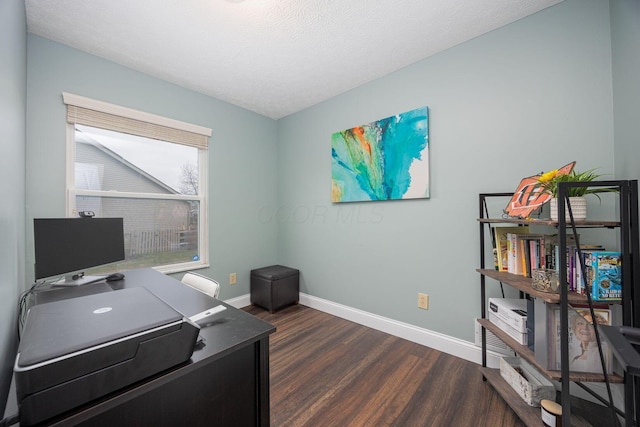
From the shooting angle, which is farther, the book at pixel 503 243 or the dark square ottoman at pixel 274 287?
the dark square ottoman at pixel 274 287

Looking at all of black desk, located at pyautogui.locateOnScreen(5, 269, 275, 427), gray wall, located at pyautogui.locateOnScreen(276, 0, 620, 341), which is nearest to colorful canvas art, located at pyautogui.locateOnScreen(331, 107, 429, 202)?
gray wall, located at pyautogui.locateOnScreen(276, 0, 620, 341)

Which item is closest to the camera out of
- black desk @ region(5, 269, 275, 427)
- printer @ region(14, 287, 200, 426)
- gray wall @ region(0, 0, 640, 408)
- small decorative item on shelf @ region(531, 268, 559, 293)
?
printer @ region(14, 287, 200, 426)

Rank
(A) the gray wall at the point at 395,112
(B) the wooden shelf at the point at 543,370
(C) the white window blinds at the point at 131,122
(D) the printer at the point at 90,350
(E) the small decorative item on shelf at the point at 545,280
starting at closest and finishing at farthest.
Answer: (D) the printer at the point at 90,350
(B) the wooden shelf at the point at 543,370
(E) the small decorative item on shelf at the point at 545,280
(A) the gray wall at the point at 395,112
(C) the white window blinds at the point at 131,122

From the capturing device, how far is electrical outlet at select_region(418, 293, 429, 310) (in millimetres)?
2152

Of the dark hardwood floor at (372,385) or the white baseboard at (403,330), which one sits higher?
the white baseboard at (403,330)

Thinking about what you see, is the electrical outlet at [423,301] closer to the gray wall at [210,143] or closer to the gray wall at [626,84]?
the gray wall at [626,84]

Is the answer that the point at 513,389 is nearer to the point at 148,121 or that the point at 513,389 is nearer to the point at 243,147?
A: the point at 243,147

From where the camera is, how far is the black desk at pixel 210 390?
703mm

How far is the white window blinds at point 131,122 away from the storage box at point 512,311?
300cm

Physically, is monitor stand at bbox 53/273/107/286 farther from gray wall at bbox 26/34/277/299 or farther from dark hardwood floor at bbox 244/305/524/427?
dark hardwood floor at bbox 244/305/524/427

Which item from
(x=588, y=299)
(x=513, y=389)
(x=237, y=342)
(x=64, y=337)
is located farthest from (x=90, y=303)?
(x=513, y=389)

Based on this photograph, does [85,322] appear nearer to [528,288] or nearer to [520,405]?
[528,288]

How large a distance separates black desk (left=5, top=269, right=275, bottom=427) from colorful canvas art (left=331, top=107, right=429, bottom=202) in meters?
1.73

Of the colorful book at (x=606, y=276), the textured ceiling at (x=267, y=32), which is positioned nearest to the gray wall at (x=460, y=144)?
the textured ceiling at (x=267, y=32)
